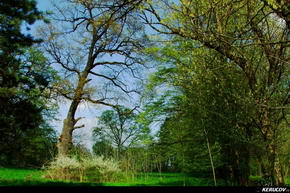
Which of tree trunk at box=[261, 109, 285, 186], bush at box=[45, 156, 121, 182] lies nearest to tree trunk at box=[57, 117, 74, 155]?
bush at box=[45, 156, 121, 182]

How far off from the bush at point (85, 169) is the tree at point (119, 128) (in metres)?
0.47

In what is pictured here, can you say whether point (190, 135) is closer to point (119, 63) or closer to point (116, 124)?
point (116, 124)

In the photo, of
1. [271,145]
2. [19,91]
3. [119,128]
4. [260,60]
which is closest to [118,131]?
[119,128]

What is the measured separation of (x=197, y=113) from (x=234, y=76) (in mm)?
1349

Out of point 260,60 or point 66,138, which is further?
point 66,138

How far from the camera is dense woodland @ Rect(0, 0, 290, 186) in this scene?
3.55 metres

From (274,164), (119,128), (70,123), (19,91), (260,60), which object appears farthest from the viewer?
(70,123)

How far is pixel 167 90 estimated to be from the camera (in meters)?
7.63

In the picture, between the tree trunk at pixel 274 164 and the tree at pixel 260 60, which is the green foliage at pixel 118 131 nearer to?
the tree at pixel 260 60

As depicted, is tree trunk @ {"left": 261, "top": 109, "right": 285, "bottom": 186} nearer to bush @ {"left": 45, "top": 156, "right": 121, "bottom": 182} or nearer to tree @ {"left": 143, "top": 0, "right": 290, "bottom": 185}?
tree @ {"left": 143, "top": 0, "right": 290, "bottom": 185}

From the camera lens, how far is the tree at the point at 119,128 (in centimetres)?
672

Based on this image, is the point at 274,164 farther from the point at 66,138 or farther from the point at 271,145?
the point at 66,138

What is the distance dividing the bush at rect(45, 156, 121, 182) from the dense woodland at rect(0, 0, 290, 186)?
0.07m

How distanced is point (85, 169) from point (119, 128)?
5.22ft
